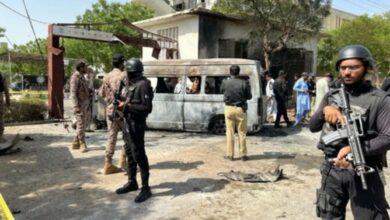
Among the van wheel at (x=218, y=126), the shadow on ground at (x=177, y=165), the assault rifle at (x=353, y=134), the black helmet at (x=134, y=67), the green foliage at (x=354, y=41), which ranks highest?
the green foliage at (x=354, y=41)

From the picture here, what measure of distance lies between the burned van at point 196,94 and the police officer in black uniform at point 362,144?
687 centimetres

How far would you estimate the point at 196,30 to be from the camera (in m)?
16.6

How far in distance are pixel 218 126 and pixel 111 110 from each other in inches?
181

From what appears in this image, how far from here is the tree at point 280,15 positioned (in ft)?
52.3

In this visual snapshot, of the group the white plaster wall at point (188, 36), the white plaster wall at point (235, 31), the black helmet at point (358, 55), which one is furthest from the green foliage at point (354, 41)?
the black helmet at point (358, 55)

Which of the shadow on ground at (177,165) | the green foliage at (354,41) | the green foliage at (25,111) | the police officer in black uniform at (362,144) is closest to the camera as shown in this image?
the police officer in black uniform at (362,144)

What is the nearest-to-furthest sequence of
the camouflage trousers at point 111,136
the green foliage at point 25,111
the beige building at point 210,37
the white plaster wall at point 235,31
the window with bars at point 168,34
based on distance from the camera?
1. the camouflage trousers at point 111,136
2. the green foliage at point 25,111
3. the beige building at point 210,37
4. the white plaster wall at point 235,31
5. the window with bars at point 168,34

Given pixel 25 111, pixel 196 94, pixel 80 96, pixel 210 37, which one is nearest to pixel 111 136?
pixel 80 96

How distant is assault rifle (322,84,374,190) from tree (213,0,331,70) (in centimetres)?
1357

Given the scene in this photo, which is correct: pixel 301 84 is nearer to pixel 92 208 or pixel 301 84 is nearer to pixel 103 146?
pixel 103 146

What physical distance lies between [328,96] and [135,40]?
12.1 metres

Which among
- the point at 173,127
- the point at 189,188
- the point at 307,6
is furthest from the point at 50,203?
the point at 307,6

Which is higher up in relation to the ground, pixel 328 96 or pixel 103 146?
pixel 328 96

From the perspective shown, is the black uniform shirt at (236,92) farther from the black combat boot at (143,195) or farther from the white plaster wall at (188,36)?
the white plaster wall at (188,36)
